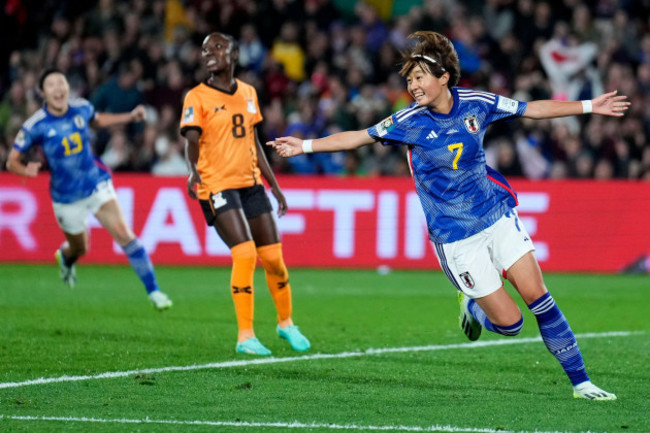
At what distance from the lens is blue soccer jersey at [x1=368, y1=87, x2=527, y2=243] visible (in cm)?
682

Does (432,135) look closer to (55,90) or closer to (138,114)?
(138,114)

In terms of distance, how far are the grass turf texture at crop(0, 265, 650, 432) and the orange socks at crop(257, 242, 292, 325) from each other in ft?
1.05

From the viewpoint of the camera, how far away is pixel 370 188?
1636cm

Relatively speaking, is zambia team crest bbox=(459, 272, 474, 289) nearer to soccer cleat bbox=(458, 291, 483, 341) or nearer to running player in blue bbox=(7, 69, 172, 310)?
soccer cleat bbox=(458, 291, 483, 341)

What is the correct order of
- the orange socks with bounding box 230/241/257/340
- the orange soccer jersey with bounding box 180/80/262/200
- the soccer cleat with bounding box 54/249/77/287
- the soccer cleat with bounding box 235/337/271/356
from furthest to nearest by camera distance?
the soccer cleat with bounding box 54/249/77/287 < the orange soccer jersey with bounding box 180/80/262/200 < the orange socks with bounding box 230/241/257/340 < the soccer cleat with bounding box 235/337/271/356

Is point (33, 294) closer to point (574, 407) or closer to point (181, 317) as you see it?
point (181, 317)

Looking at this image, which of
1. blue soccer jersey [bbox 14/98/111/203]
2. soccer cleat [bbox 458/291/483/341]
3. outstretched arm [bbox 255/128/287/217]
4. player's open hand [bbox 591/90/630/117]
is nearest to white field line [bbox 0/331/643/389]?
soccer cleat [bbox 458/291/483/341]

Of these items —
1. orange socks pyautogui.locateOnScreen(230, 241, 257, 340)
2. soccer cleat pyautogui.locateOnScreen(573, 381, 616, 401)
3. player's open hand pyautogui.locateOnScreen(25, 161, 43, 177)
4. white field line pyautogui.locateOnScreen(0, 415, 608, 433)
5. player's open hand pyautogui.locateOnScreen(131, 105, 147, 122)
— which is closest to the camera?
white field line pyautogui.locateOnScreen(0, 415, 608, 433)

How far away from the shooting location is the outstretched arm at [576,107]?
22.0 ft

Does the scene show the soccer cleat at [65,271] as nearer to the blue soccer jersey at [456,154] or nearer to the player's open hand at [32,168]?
the player's open hand at [32,168]

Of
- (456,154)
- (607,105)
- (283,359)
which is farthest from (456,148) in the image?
(283,359)

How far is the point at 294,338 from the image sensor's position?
887cm

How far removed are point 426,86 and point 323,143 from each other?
0.73 m

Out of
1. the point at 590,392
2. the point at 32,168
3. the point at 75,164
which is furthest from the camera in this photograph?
the point at 75,164
